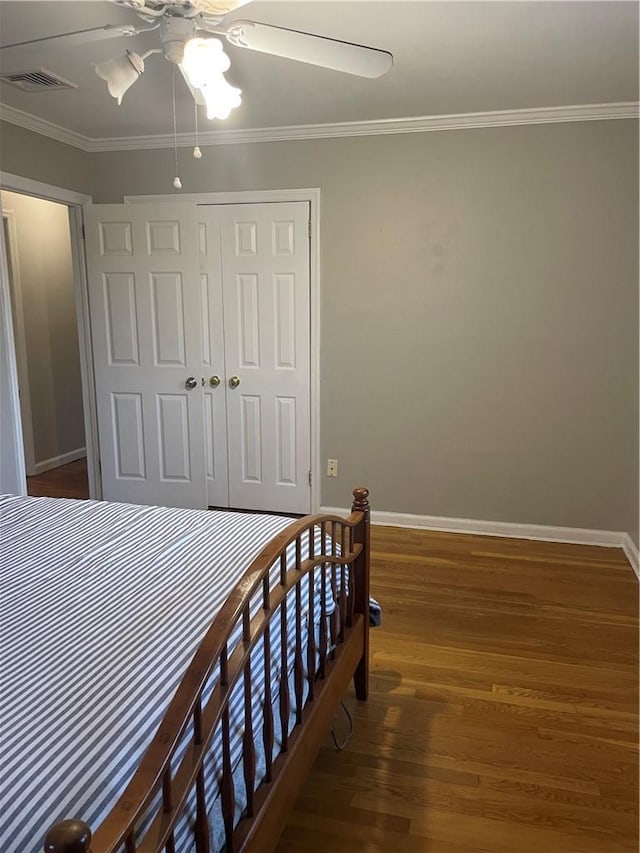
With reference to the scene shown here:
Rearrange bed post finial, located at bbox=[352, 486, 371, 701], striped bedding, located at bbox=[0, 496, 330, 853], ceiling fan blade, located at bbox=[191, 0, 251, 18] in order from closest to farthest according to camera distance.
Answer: striped bedding, located at bbox=[0, 496, 330, 853], ceiling fan blade, located at bbox=[191, 0, 251, 18], bed post finial, located at bbox=[352, 486, 371, 701]

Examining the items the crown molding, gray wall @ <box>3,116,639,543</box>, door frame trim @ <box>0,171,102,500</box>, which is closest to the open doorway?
door frame trim @ <box>0,171,102,500</box>

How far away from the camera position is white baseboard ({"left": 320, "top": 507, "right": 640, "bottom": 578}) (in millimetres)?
3764

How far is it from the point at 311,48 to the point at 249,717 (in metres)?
1.76

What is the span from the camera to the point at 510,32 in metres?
2.42

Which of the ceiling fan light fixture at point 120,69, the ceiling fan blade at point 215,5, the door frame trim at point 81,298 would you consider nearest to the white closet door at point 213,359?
the door frame trim at point 81,298

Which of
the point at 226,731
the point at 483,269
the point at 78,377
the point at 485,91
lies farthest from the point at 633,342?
the point at 78,377

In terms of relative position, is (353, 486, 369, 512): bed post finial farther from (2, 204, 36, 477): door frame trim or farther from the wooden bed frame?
(2, 204, 36, 477): door frame trim

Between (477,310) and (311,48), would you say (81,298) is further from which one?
(311,48)

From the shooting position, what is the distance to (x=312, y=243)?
3.92m

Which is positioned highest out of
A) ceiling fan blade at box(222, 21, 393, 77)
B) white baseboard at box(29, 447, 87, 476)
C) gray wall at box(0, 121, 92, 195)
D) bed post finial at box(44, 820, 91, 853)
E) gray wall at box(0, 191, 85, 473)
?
gray wall at box(0, 121, 92, 195)

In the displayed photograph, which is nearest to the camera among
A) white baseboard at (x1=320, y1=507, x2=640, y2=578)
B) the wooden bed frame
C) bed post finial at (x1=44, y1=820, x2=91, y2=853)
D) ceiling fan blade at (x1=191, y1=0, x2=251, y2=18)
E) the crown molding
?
bed post finial at (x1=44, y1=820, x2=91, y2=853)

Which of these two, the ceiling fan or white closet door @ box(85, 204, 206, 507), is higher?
the ceiling fan

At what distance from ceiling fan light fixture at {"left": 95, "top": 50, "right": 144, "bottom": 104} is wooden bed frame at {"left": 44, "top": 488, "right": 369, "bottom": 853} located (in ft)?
4.71

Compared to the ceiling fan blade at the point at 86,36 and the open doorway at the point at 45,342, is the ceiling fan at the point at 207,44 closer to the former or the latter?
the ceiling fan blade at the point at 86,36
